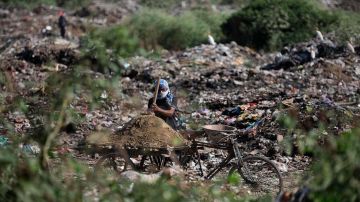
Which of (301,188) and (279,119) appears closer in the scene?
(301,188)

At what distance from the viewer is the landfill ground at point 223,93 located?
8.35m

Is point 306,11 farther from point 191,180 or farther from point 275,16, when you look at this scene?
point 191,180

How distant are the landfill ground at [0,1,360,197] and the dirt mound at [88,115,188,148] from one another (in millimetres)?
194

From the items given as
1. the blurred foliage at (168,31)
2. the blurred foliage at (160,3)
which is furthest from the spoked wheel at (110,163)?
the blurred foliage at (160,3)

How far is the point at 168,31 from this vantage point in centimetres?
2055

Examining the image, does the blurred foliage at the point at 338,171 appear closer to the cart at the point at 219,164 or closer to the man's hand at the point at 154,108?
the cart at the point at 219,164

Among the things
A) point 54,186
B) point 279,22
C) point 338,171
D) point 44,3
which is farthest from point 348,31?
point 44,3

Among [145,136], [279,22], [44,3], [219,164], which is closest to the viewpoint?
[145,136]

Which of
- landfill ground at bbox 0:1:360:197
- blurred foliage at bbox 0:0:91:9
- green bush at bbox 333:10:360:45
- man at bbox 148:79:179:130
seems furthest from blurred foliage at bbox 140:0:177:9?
man at bbox 148:79:179:130

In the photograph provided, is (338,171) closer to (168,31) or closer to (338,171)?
(338,171)

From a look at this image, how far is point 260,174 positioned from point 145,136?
122 cm

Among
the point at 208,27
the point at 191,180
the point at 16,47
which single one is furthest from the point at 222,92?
the point at 208,27

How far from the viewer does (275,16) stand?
20219mm

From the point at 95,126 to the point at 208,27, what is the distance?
12.2m
